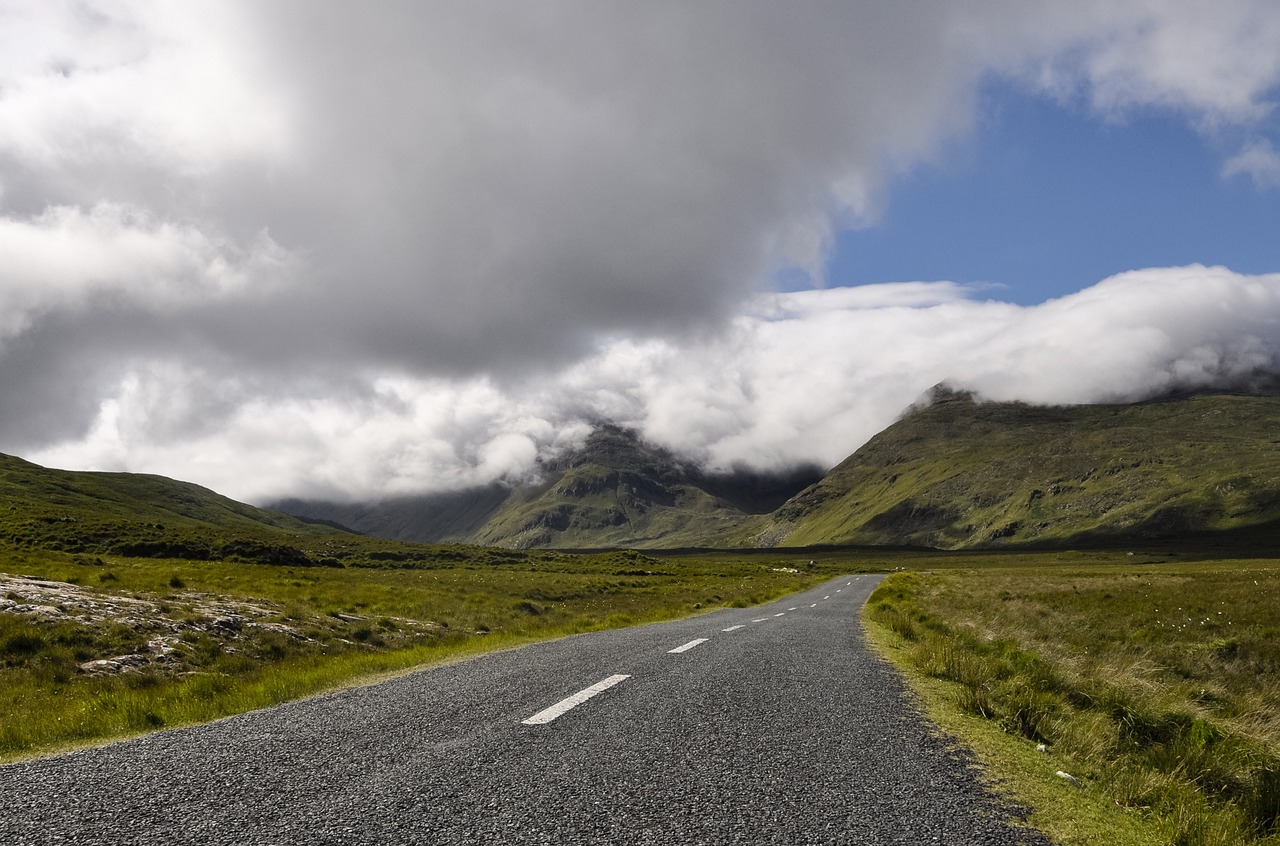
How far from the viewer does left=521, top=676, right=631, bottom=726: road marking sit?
27.0 feet

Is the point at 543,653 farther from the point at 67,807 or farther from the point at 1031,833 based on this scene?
the point at 1031,833

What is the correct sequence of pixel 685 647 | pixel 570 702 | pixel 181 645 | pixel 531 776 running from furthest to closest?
pixel 181 645, pixel 685 647, pixel 570 702, pixel 531 776

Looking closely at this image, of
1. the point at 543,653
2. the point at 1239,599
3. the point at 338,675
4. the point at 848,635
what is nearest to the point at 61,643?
the point at 338,675

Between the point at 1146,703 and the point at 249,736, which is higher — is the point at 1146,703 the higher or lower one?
the lower one

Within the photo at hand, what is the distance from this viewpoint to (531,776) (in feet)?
20.3

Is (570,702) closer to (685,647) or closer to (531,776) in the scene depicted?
(531,776)

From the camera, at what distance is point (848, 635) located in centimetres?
2034

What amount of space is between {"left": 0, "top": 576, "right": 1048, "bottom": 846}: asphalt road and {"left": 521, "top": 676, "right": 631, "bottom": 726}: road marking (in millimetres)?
42

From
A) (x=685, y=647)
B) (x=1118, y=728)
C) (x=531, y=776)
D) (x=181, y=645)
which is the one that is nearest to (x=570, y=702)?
(x=531, y=776)

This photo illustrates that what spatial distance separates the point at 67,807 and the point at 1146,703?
1298 cm

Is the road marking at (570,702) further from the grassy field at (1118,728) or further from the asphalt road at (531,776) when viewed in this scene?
the grassy field at (1118,728)

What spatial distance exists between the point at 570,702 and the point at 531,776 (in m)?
3.15

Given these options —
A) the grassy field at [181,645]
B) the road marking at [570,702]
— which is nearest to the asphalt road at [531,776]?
the road marking at [570,702]

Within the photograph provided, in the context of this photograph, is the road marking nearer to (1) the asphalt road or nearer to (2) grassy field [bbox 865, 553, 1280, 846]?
(1) the asphalt road
